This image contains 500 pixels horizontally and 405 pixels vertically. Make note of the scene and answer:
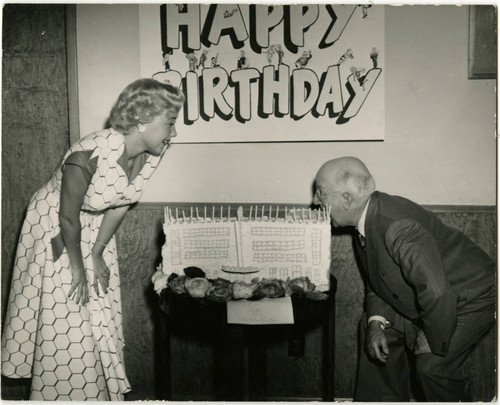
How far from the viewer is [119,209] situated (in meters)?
2.34

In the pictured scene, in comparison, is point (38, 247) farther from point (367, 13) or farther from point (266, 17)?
point (367, 13)

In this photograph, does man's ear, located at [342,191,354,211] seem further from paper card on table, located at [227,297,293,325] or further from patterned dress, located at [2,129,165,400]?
patterned dress, located at [2,129,165,400]

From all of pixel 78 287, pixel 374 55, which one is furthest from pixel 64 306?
pixel 374 55

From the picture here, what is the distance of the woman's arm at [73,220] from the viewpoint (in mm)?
2033

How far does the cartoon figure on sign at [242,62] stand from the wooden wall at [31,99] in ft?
3.12

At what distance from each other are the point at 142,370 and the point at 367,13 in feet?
7.54

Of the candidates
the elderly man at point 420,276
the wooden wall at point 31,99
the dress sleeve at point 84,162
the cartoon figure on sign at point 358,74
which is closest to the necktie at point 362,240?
the elderly man at point 420,276

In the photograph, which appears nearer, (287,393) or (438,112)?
(438,112)

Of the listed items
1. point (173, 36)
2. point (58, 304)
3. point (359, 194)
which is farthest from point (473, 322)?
point (173, 36)

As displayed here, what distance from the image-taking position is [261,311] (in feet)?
6.64

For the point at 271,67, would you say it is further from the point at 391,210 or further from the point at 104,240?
the point at 104,240

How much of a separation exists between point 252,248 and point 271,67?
3.39 feet

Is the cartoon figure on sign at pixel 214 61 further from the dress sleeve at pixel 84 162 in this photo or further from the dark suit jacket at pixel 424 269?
the dark suit jacket at pixel 424 269

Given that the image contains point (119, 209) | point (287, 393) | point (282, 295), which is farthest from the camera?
point (287, 393)
